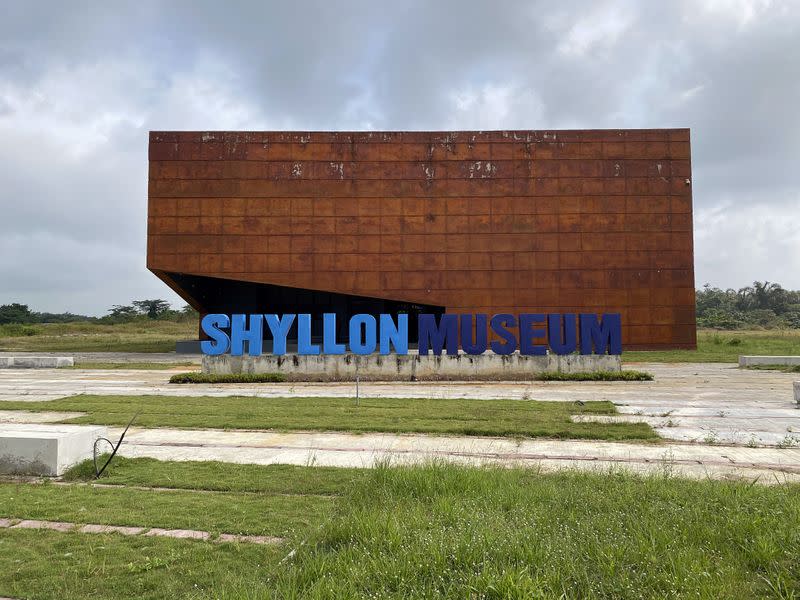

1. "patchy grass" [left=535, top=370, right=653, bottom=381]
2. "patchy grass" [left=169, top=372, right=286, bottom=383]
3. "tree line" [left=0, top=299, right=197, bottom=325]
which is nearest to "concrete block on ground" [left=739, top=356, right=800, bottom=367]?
"patchy grass" [left=535, top=370, right=653, bottom=381]

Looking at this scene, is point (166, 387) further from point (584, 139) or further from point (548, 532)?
point (584, 139)

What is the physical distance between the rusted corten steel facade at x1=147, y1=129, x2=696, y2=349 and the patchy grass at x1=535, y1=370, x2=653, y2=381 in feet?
61.5

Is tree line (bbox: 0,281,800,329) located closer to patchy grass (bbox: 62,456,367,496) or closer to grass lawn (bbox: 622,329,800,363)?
grass lawn (bbox: 622,329,800,363)

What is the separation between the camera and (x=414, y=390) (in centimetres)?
2325

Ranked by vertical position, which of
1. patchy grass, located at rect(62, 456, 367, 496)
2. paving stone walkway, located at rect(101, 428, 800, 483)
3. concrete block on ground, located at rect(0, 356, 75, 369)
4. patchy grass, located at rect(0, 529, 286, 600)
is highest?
concrete block on ground, located at rect(0, 356, 75, 369)

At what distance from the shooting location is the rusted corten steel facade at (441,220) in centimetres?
4588

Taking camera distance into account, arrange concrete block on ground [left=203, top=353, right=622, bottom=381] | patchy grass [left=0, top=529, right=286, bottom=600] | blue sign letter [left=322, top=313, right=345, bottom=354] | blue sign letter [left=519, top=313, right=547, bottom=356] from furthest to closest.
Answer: blue sign letter [left=322, top=313, right=345, bottom=354] → blue sign letter [left=519, top=313, right=547, bottom=356] → concrete block on ground [left=203, top=353, right=622, bottom=381] → patchy grass [left=0, top=529, right=286, bottom=600]

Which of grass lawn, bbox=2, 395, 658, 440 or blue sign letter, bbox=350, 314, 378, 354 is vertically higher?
blue sign letter, bbox=350, 314, 378, 354

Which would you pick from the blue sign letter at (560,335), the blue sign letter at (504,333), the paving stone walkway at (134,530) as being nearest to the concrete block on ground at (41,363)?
the blue sign letter at (504,333)

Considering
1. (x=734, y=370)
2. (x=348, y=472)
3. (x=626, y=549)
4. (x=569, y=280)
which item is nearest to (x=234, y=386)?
(x=348, y=472)

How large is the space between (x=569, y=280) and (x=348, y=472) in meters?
39.3

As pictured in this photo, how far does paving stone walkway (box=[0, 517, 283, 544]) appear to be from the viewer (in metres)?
6.44

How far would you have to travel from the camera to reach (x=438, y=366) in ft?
91.1

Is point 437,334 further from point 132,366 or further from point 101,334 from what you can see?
point 101,334
